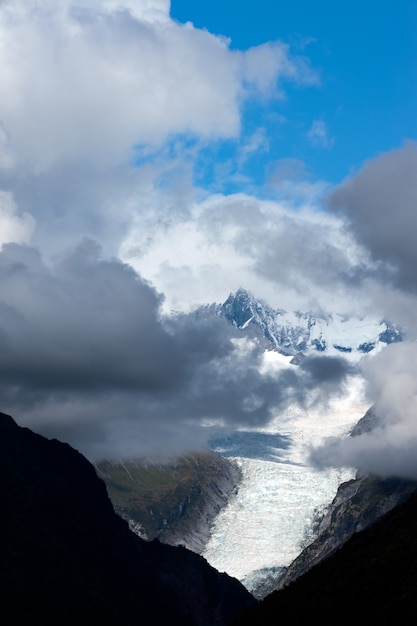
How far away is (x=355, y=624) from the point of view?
19862 centimetres

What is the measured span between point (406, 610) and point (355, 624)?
40.0ft

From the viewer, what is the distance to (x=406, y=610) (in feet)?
629
